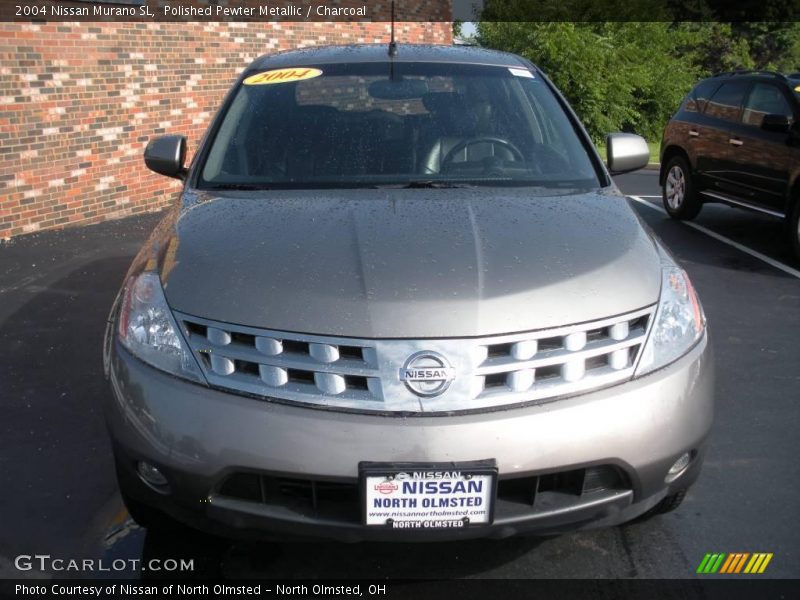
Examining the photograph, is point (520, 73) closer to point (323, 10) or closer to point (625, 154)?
point (625, 154)

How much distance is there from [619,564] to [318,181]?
1.83 metres

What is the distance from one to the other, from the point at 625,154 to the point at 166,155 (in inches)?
86.7

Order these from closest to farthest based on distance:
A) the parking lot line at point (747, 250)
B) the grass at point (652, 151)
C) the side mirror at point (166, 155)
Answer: the side mirror at point (166, 155)
the parking lot line at point (747, 250)
the grass at point (652, 151)

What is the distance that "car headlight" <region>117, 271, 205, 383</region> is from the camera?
254cm

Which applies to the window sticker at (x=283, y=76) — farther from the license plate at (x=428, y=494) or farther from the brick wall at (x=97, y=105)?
the brick wall at (x=97, y=105)

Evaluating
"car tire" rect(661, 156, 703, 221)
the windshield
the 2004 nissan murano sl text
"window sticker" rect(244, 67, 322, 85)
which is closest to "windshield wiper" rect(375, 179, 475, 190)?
the windshield

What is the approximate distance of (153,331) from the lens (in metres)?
2.63

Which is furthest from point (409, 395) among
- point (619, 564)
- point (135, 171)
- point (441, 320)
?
point (135, 171)

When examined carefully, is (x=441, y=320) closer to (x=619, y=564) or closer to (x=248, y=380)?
(x=248, y=380)

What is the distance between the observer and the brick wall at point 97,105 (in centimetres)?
802

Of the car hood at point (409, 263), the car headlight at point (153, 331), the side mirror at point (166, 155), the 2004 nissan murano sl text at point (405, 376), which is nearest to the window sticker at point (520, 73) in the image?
the car hood at point (409, 263)

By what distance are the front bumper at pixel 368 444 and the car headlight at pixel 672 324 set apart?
0.04 metres

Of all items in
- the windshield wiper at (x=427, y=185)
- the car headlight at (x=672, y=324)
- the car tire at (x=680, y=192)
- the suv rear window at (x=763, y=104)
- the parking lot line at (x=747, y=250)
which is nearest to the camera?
the car headlight at (x=672, y=324)

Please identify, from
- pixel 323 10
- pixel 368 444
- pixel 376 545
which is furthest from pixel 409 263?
pixel 323 10
